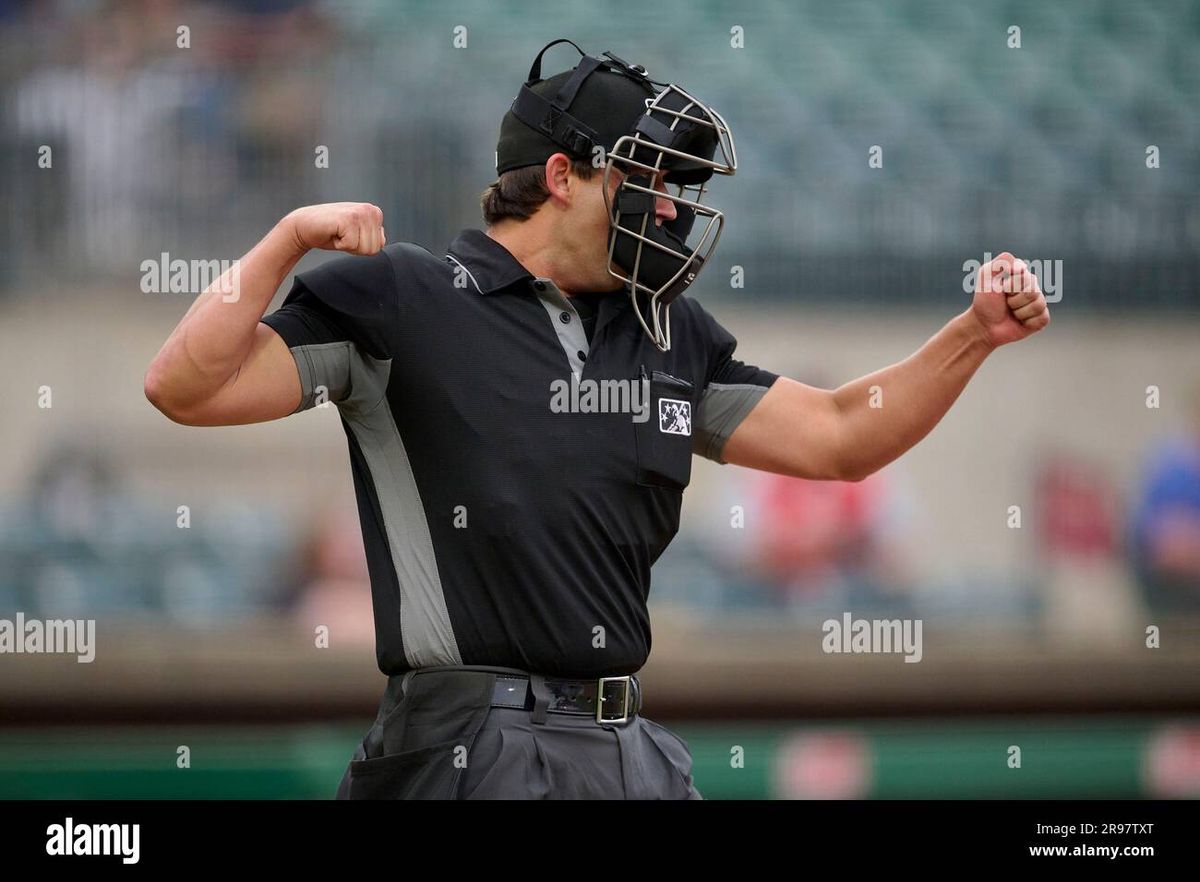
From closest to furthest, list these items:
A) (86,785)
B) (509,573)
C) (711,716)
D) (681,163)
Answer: (509,573) → (681,163) → (86,785) → (711,716)

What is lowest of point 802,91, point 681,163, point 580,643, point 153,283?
point 580,643

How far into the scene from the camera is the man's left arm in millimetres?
1911

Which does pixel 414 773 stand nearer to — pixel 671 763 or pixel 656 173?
pixel 671 763

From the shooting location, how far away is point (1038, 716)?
460 cm

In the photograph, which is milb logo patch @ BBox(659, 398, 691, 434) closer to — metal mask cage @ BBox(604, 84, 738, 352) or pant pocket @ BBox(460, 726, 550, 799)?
metal mask cage @ BBox(604, 84, 738, 352)

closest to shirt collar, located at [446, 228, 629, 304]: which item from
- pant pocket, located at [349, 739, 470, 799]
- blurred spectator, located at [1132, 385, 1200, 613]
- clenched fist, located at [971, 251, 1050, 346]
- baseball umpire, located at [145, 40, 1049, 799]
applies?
baseball umpire, located at [145, 40, 1049, 799]

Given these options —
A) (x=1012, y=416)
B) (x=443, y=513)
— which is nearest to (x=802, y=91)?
(x=1012, y=416)

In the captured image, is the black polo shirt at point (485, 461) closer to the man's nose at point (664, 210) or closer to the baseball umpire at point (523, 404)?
the baseball umpire at point (523, 404)

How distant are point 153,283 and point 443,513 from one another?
3.19 meters

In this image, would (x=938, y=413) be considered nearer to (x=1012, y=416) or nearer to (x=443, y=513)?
(x=443, y=513)

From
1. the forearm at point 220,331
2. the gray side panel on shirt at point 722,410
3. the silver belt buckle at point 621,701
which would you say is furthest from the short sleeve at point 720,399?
the forearm at point 220,331

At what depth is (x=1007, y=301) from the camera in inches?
74.4

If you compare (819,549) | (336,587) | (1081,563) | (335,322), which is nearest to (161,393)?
(335,322)

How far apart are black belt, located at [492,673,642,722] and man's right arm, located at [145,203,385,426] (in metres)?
0.44
